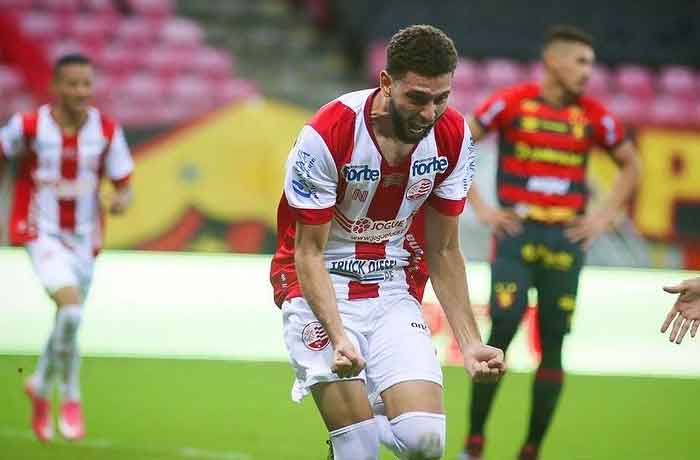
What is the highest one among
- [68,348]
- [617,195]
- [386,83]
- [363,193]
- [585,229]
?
[386,83]

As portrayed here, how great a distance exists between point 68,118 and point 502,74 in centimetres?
843

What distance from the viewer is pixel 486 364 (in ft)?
13.6

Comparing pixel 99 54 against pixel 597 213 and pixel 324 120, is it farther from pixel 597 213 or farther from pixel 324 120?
pixel 324 120

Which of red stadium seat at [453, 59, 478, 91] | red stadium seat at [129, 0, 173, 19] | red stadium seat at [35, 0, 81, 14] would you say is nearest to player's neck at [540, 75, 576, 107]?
red stadium seat at [453, 59, 478, 91]

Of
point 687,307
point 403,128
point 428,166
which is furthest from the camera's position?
point 687,307

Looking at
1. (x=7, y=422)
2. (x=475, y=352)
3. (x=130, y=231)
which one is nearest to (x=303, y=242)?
(x=475, y=352)

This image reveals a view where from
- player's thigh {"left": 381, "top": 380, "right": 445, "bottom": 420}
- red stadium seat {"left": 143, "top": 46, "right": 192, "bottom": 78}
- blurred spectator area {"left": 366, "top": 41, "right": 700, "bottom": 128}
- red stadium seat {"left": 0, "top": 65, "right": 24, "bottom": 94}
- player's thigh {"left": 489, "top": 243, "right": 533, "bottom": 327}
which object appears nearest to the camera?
player's thigh {"left": 381, "top": 380, "right": 445, "bottom": 420}

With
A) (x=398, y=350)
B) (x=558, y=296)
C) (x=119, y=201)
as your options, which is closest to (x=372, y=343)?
(x=398, y=350)

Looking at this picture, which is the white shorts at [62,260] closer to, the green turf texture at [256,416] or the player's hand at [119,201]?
the player's hand at [119,201]

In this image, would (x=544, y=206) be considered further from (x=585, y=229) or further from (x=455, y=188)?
(x=455, y=188)

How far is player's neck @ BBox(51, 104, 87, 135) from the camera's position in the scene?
7.39 m

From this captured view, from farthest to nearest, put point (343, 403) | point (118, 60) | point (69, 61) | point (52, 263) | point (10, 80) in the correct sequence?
point (118, 60)
point (10, 80)
point (69, 61)
point (52, 263)
point (343, 403)

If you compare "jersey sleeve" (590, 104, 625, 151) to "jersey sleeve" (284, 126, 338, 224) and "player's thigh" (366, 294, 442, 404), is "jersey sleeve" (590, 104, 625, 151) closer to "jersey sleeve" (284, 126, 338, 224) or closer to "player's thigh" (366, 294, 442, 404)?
"player's thigh" (366, 294, 442, 404)

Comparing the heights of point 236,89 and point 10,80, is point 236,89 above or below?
below
